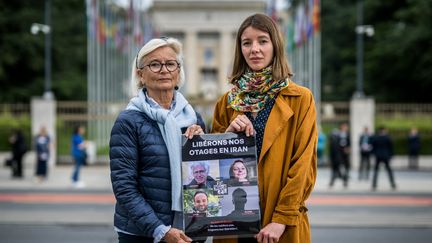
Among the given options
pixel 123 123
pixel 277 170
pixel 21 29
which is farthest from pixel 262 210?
pixel 21 29

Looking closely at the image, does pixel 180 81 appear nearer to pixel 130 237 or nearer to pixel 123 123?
pixel 123 123

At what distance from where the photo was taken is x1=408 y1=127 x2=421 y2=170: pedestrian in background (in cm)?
2723

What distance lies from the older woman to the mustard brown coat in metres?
0.41

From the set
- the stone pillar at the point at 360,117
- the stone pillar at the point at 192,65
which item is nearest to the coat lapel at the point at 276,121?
the stone pillar at the point at 360,117

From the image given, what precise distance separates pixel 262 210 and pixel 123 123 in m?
0.89

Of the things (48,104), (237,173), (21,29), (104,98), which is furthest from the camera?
(21,29)

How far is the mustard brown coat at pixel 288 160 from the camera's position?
12.2 feet

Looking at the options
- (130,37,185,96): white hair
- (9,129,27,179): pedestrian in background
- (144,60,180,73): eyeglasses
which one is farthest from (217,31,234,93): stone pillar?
(144,60,180,73): eyeglasses

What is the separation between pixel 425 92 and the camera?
4816 cm

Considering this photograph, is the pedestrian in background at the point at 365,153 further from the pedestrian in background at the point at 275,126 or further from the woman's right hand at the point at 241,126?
the woman's right hand at the point at 241,126

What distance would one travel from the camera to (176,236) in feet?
12.0

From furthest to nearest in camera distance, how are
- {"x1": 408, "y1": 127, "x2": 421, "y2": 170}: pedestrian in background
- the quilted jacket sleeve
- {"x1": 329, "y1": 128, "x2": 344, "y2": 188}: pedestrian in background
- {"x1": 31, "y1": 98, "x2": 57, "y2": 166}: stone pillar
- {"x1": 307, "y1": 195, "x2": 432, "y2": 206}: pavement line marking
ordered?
1. {"x1": 31, "y1": 98, "x2": 57, "y2": 166}: stone pillar
2. {"x1": 408, "y1": 127, "x2": 421, "y2": 170}: pedestrian in background
3. {"x1": 329, "y1": 128, "x2": 344, "y2": 188}: pedestrian in background
4. {"x1": 307, "y1": 195, "x2": 432, "y2": 206}: pavement line marking
5. the quilted jacket sleeve

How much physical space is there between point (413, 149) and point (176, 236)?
25.2 m

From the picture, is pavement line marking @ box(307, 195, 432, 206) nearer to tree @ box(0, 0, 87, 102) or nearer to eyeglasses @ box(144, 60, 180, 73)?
eyeglasses @ box(144, 60, 180, 73)
